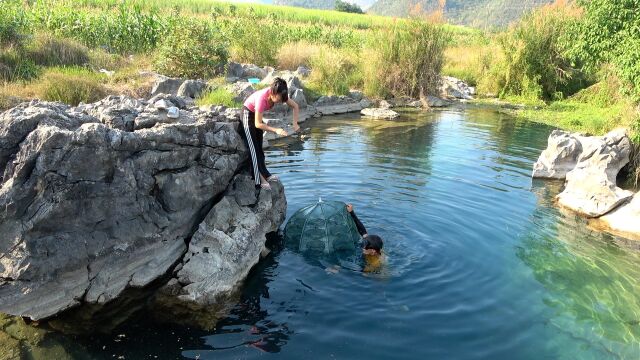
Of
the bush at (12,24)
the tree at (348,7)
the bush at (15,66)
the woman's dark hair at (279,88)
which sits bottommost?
the bush at (15,66)

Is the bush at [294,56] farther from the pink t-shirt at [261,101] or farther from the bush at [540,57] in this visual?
the pink t-shirt at [261,101]

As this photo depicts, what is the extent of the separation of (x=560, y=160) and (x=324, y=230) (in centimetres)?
851

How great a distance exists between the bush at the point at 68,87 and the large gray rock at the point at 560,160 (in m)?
12.8

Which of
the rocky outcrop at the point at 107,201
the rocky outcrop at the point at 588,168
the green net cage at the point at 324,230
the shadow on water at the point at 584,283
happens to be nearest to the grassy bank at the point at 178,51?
the rocky outcrop at the point at 107,201

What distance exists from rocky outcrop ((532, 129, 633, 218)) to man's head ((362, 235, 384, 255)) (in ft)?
19.1

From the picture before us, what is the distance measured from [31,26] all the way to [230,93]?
8.82m

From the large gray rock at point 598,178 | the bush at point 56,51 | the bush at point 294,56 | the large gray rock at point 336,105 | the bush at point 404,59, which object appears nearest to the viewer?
the large gray rock at point 598,178

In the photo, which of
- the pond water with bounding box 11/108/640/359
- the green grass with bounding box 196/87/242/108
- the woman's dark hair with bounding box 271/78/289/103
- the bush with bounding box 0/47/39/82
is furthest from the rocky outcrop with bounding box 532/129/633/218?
the bush with bounding box 0/47/39/82

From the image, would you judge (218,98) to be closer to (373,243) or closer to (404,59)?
(373,243)

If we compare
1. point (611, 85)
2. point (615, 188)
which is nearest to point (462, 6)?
point (611, 85)

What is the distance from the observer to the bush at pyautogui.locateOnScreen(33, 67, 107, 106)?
1291 cm

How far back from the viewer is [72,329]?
5875mm

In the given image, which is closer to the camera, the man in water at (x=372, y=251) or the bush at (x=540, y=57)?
the man in water at (x=372, y=251)

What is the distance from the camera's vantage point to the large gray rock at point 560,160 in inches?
510
